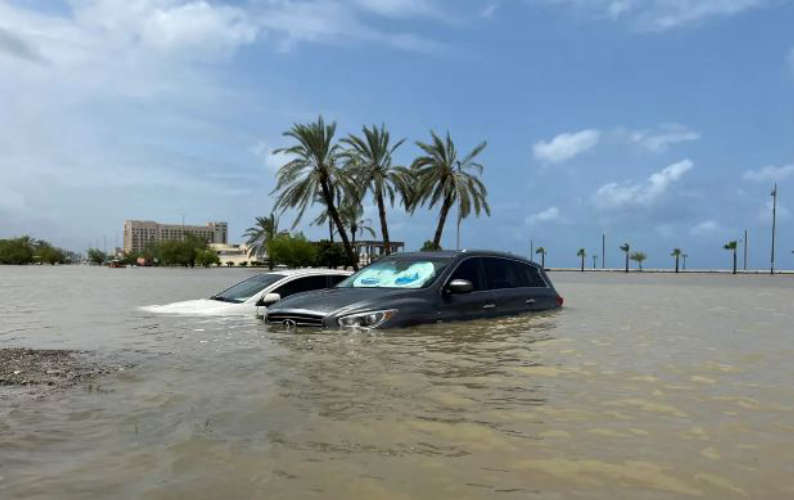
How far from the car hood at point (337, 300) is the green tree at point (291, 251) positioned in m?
87.9

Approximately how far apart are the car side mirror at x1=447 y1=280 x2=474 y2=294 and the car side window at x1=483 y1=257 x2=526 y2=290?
1.24 meters

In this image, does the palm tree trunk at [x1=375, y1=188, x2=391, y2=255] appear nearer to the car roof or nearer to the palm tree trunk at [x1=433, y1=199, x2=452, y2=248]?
the palm tree trunk at [x1=433, y1=199, x2=452, y2=248]

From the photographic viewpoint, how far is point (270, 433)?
4.27m

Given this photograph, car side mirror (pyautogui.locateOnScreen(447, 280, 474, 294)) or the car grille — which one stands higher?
car side mirror (pyautogui.locateOnScreen(447, 280, 474, 294))

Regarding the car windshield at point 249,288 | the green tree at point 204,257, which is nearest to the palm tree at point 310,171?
the car windshield at point 249,288

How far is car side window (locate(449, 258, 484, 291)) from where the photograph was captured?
33.8 ft

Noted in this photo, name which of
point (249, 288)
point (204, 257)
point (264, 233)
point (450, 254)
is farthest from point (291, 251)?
point (450, 254)

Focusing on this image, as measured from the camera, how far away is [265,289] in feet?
38.9

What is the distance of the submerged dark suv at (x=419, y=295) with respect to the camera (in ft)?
29.1

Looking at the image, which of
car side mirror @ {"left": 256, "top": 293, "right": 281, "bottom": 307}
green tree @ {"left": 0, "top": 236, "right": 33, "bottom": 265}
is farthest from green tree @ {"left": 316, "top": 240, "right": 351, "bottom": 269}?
green tree @ {"left": 0, "top": 236, "right": 33, "bottom": 265}

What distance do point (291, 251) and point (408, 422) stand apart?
95.1 metres

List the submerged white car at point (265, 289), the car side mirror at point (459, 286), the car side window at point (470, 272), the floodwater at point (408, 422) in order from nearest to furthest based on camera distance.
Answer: the floodwater at point (408, 422), the car side mirror at point (459, 286), the car side window at point (470, 272), the submerged white car at point (265, 289)

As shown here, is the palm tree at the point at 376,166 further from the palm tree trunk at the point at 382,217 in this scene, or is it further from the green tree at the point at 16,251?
the green tree at the point at 16,251

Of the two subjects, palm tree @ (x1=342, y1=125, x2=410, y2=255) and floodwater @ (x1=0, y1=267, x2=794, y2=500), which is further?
palm tree @ (x1=342, y1=125, x2=410, y2=255)
